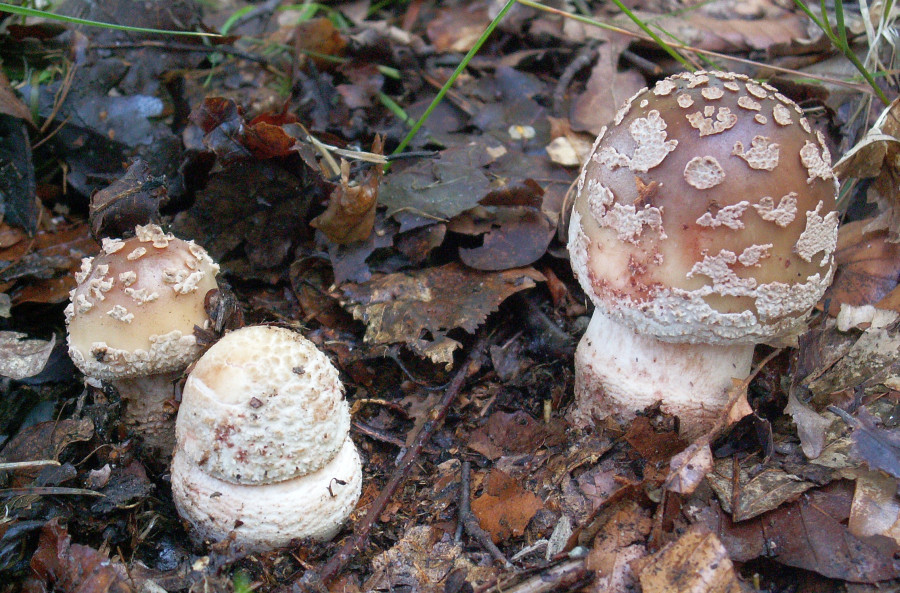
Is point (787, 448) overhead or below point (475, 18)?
below

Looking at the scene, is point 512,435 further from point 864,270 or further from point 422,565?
point 864,270

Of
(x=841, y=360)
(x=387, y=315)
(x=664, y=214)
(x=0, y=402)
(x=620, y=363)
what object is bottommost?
(x=0, y=402)

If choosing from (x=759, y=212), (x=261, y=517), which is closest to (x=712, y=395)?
(x=759, y=212)

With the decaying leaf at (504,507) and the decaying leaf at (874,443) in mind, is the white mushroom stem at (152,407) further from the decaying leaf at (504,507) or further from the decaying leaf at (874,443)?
the decaying leaf at (874,443)

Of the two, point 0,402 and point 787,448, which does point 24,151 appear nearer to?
point 0,402

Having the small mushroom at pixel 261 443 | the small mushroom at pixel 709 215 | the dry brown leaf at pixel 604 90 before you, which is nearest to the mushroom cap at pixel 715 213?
the small mushroom at pixel 709 215

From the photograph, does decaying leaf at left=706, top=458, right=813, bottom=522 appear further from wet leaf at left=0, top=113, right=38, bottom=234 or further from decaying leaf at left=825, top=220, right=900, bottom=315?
wet leaf at left=0, top=113, right=38, bottom=234
